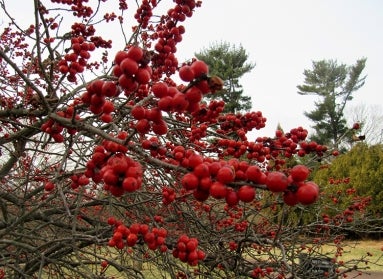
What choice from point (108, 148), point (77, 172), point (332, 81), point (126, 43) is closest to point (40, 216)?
point (77, 172)

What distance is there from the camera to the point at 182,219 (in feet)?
11.6

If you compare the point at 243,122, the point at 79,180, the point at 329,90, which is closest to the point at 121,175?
the point at 79,180

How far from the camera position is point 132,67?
103 cm

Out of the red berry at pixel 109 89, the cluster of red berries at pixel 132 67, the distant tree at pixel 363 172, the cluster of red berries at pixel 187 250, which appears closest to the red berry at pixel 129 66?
the cluster of red berries at pixel 132 67

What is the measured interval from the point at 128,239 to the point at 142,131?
3.29 feet

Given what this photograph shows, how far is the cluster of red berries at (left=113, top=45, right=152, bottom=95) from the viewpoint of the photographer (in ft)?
3.41

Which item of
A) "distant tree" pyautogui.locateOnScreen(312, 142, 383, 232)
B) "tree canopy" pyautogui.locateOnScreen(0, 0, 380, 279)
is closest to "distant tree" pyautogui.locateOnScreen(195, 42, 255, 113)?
"distant tree" pyautogui.locateOnScreen(312, 142, 383, 232)

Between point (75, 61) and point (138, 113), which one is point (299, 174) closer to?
point (138, 113)

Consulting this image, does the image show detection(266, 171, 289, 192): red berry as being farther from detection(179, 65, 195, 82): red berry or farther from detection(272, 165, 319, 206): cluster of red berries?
detection(179, 65, 195, 82): red berry

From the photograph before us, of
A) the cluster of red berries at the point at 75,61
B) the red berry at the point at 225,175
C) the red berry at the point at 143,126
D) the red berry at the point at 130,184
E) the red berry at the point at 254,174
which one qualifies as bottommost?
the red berry at the point at 130,184

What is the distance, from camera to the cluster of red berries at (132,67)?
3.41ft

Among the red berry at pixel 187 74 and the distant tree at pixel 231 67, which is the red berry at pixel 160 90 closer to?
the red berry at pixel 187 74

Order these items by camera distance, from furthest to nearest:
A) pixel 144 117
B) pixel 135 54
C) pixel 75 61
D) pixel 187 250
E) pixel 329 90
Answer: pixel 329 90
pixel 75 61
pixel 187 250
pixel 144 117
pixel 135 54

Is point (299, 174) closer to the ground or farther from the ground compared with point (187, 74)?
closer to the ground
